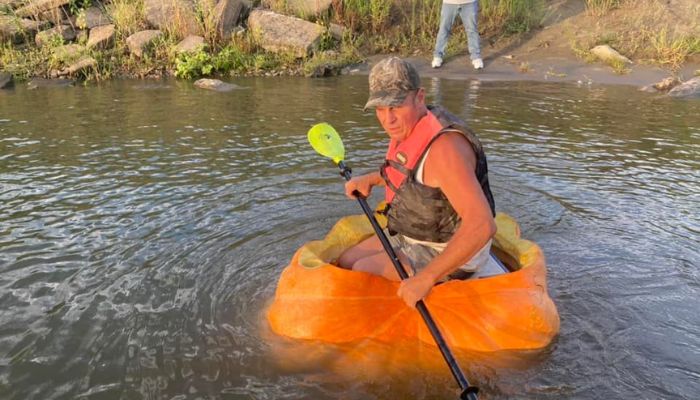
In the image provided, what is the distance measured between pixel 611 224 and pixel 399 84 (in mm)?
2831

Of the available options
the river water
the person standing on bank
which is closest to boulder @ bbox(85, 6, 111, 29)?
the river water

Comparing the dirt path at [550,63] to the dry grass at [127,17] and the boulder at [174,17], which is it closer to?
the boulder at [174,17]

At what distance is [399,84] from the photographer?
8.94ft

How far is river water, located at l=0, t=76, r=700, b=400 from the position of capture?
292 cm

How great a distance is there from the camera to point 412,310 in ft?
9.80

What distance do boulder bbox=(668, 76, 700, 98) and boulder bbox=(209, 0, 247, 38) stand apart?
334 inches

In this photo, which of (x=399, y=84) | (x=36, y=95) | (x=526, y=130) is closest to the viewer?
(x=399, y=84)

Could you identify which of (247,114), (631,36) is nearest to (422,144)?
(247,114)

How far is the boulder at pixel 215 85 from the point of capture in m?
10.4

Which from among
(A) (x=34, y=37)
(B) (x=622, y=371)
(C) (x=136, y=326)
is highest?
(A) (x=34, y=37)

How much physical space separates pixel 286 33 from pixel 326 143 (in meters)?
8.32

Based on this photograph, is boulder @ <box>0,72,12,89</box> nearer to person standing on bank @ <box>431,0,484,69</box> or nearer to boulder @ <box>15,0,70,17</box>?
boulder @ <box>15,0,70,17</box>

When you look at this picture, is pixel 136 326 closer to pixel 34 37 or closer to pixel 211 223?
pixel 211 223

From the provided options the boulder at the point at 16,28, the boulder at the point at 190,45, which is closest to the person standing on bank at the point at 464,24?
the boulder at the point at 190,45
